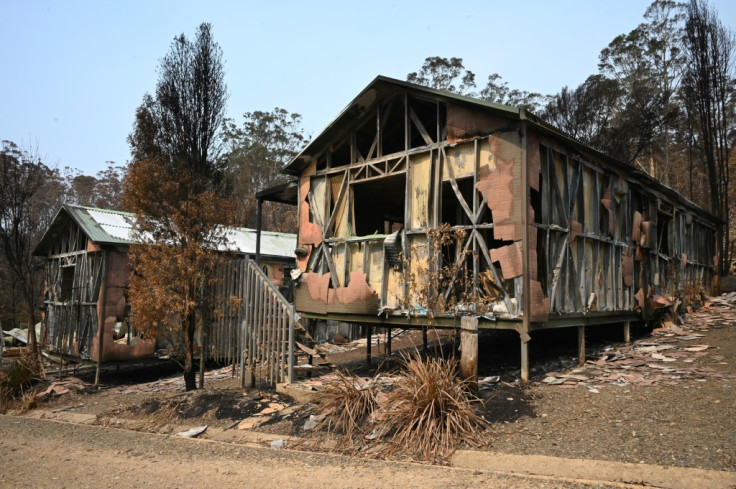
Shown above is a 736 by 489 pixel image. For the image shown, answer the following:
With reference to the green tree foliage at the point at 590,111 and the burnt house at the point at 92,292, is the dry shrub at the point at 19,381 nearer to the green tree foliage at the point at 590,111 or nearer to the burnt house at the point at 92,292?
the burnt house at the point at 92,292

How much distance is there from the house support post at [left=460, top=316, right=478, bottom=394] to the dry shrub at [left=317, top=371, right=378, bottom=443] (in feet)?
4.32

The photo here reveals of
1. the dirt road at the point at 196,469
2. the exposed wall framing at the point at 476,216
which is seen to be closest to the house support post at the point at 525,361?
the exposed wall framing at the point at 476,216

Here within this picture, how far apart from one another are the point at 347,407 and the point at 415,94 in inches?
251

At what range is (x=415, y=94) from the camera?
33.7ft

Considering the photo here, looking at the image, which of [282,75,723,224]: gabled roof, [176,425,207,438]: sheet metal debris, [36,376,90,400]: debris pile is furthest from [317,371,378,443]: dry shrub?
[36,376,90,400]: debris pile

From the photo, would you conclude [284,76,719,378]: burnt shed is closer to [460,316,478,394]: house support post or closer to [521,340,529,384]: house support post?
[521,340,529,384]: house support post

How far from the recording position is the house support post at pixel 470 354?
7.00m

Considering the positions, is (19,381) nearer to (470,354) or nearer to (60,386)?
(60,386)

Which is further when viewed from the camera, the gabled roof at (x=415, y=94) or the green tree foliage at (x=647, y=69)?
the green tree foliage at (x=647, y=69)

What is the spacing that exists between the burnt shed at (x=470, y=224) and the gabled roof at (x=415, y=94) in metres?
0.03

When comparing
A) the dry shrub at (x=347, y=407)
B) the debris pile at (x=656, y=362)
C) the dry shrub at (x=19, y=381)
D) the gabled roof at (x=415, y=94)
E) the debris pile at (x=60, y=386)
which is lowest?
the debris pile at (x=60, y=386)

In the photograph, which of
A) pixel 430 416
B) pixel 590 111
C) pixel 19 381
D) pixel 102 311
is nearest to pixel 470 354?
pixel 430 416

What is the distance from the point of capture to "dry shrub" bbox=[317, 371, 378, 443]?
663 cm

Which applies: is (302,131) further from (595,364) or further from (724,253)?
(595,364)
